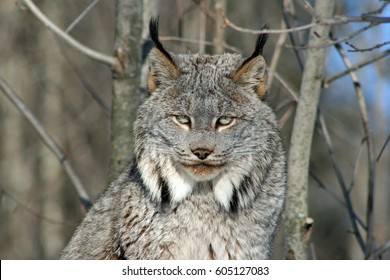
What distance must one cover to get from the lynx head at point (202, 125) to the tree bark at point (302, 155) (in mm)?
622

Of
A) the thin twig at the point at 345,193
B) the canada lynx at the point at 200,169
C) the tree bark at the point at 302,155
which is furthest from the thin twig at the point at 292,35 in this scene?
the canada lynx at the point at 200,169

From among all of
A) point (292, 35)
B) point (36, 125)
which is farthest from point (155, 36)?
point (36, 125)

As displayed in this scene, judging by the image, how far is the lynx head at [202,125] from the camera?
586 cm

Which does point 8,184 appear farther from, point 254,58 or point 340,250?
point 254,58

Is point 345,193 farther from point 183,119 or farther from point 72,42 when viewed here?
point 72,42

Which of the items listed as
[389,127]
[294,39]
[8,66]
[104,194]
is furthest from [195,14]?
[8,66]

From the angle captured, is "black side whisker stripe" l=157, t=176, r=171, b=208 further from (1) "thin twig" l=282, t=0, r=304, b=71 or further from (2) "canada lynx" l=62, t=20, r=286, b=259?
(1) "thin twig" l=282, t=0, r=304, b=71

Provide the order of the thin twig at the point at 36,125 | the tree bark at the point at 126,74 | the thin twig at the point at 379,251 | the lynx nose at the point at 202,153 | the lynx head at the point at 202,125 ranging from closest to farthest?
1. the lynx nose at the point at 202,153
2. the lynx head at the point at 202,125
3. the thin twig at the point at 379,251
4. the tree bark at the point at 126,74
5. the thin twig at the point at 36,125

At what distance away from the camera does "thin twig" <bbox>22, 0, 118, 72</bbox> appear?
7090 millimetres

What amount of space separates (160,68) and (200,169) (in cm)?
97

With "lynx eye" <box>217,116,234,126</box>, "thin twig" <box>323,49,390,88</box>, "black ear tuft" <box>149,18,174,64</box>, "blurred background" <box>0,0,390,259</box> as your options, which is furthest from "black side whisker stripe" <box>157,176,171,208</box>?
"blurred background" <box>0,0,390,259</box>

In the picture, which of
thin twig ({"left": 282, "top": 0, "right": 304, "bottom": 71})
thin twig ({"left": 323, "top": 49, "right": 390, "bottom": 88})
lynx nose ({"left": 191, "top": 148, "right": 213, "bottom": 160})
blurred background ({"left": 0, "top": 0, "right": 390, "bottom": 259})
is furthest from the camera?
blurred background ({"left": 0, "top": 0, "right": 390, "bottom": 259})

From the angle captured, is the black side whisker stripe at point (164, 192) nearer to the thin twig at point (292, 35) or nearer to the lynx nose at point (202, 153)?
the lynx nose at point (202, 153)

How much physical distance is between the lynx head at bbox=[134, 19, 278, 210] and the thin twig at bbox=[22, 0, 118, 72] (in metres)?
1.16
